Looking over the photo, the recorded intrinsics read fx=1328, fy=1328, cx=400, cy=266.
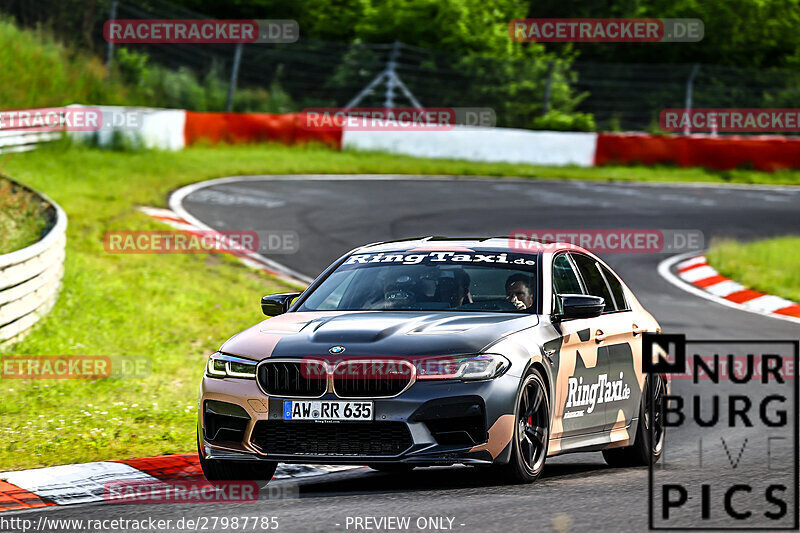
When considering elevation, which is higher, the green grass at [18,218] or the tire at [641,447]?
the green grass at [18,218]

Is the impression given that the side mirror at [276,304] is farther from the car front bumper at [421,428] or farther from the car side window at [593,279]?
the car side window at [593,279]

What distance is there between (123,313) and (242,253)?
4552mm

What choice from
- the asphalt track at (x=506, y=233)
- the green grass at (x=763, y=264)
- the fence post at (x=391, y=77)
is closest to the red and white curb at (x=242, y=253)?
the asphalt track at (x=506, y=233)

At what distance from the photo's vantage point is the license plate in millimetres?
6770

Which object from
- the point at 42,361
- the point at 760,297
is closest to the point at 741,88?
the point at 760,297

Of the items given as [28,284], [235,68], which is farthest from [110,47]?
[28,284]

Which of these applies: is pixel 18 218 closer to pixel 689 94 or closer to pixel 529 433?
pixel 529 433

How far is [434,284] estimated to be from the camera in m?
8.02

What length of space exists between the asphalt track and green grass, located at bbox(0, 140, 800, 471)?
89 centimetres

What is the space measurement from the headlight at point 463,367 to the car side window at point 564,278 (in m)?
1.27

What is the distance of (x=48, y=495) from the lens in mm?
7199

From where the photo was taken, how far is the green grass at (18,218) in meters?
13.7

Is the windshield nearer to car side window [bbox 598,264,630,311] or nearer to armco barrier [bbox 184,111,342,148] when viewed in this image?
car side window [bbox 598,264,630,311]

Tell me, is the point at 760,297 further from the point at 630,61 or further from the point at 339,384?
the point at 630,61
